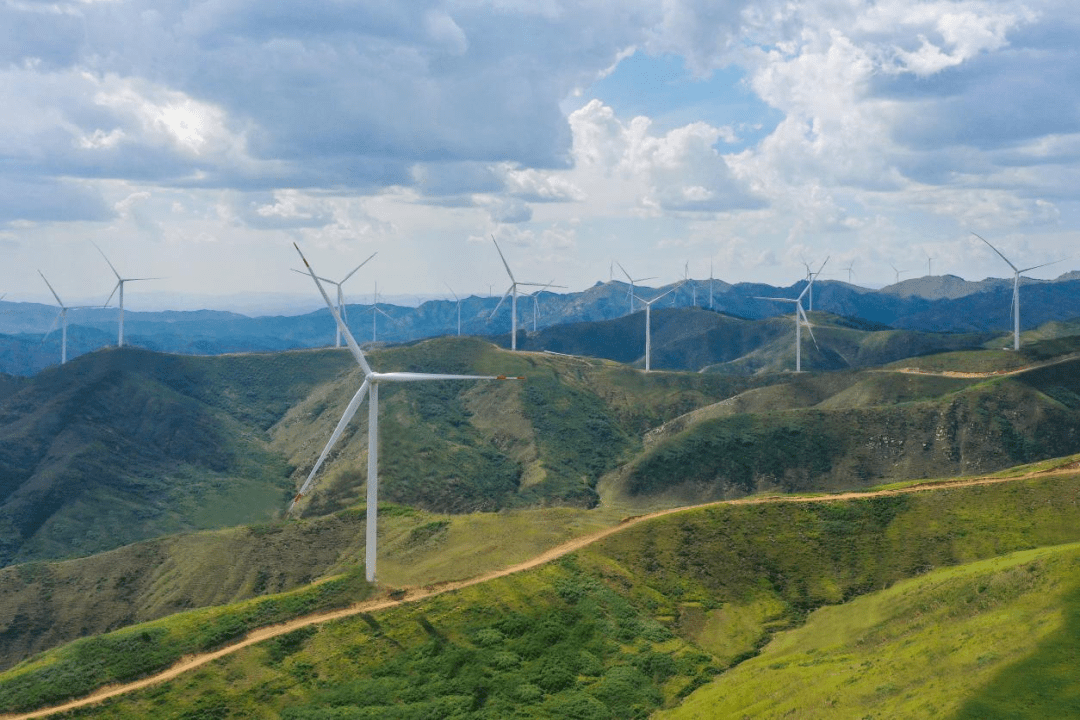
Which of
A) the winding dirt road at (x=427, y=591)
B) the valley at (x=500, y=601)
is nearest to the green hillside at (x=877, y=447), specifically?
the valley at (x=500, y=601)

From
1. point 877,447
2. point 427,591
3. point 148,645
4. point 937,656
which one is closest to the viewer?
point 937,656

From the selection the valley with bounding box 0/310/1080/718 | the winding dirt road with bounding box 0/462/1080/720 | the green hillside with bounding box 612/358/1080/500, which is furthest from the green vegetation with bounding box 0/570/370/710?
the green hillside with bounding box 612/358/1080/500

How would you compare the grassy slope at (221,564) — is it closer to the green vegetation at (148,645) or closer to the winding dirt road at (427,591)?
the winding dirt road at (427,591)

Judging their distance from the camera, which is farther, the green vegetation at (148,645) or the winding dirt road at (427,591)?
the green vegetation at (148,645)

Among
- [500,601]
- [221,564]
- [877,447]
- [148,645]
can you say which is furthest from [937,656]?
[877,447]

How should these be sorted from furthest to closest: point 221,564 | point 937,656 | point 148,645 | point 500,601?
point 221,564, point 500,601, point 148,645, point 937,656

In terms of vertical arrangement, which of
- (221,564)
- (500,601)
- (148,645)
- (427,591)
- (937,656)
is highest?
Answer: (937,656)

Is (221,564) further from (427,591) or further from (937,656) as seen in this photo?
(937,656)

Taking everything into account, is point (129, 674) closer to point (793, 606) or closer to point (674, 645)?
point (674, 645)
